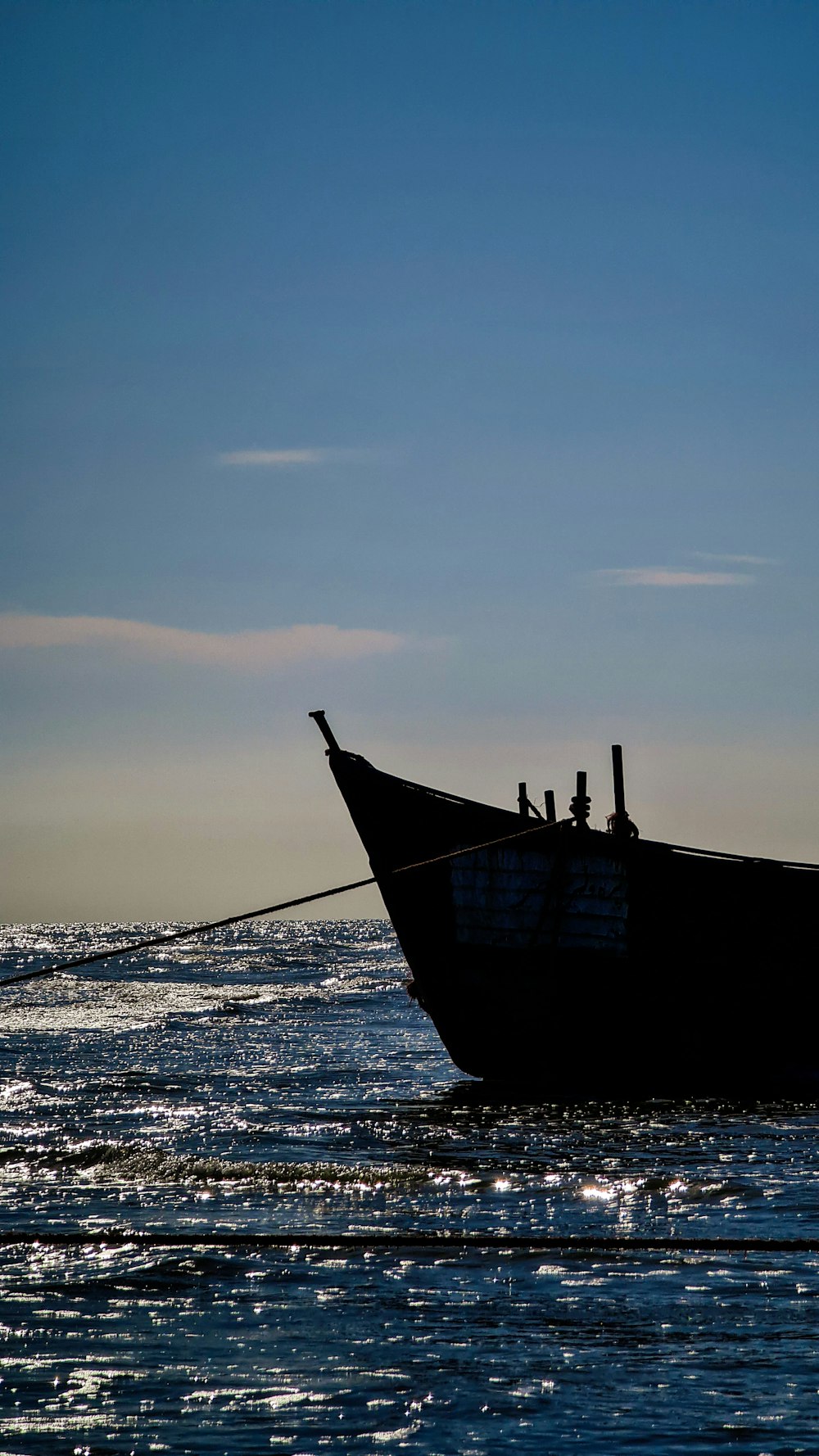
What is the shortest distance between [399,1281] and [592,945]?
27.5 ft

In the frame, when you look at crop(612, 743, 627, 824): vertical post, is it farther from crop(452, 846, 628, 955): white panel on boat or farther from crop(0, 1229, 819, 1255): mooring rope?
crop(0, 1229, 819, 1255): mooring rope

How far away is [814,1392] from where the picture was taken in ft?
18.3

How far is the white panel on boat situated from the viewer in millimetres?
15445

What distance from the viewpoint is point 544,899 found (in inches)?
608

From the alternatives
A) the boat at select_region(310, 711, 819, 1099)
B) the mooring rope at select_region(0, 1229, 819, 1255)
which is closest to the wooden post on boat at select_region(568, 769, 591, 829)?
the boat at select_region(310, 711, 819, 1099)

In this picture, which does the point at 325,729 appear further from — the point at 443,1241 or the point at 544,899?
the point at 443,1241

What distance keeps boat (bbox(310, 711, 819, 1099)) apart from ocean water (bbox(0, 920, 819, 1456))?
0.92 meters

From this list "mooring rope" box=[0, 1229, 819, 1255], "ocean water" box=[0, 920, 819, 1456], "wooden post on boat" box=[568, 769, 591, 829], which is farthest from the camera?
"wooden post on boat" box=[568, 769, 591, 829]

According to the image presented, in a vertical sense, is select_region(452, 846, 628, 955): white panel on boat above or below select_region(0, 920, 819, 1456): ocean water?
above

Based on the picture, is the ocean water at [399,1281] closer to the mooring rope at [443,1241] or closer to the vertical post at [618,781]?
the mooring rope at [443,1241]

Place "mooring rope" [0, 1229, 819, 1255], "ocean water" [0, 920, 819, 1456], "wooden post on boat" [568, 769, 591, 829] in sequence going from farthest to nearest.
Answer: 1. "wooden post on boat" [568, 769, 591, 829]
2. "mooring rope" [0, 1229, 819, 1255]
3. "ocean water" [0, 920, 819, 1456]

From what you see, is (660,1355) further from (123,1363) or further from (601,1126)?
(601,1126)

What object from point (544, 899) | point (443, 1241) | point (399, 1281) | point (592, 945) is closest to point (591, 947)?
point (592, 945)

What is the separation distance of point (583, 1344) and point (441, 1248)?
2.17 m
